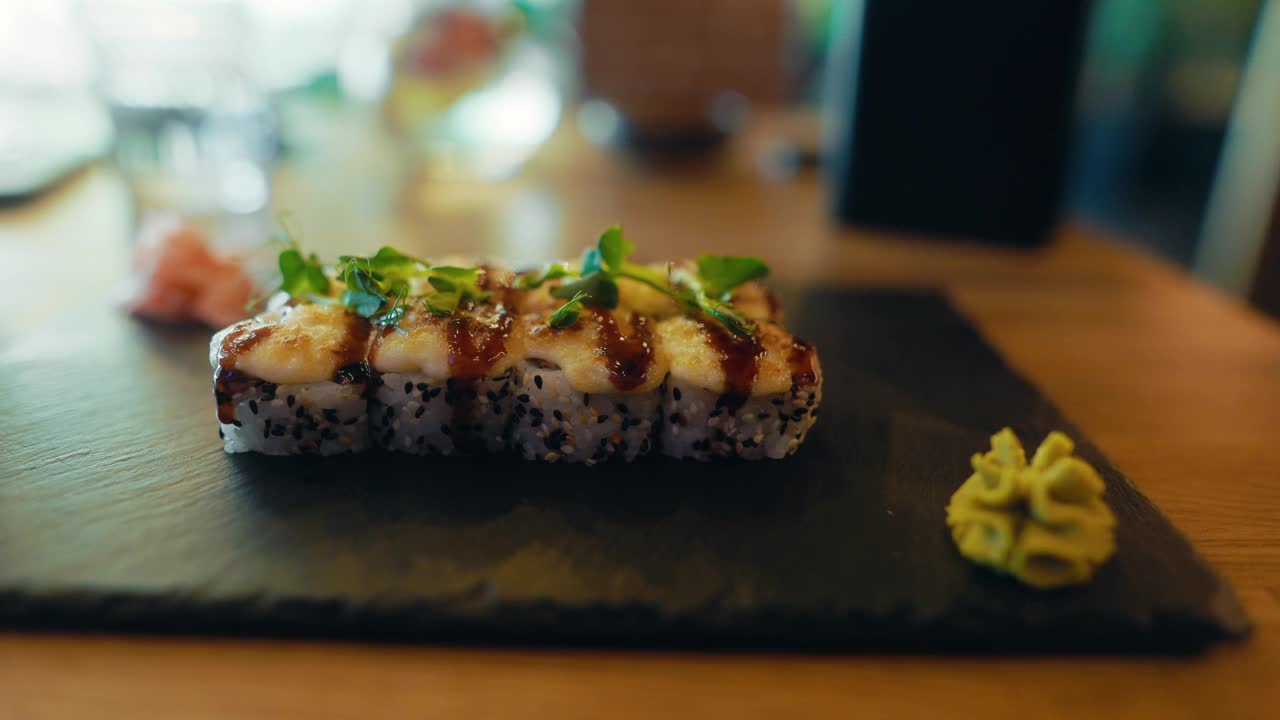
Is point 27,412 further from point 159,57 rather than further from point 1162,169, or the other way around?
point 1162,169

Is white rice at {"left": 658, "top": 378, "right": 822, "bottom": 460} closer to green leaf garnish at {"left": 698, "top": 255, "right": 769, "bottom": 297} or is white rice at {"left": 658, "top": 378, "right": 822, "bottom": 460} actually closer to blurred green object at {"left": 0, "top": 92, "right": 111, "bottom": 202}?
green leaf garnish at {"left": 698, "top": 255, "right": 769, "bottom": 297}

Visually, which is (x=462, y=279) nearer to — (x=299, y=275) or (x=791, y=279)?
(x=299, y=275)

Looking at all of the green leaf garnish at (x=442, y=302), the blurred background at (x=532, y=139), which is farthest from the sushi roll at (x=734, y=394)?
the blurred background at (x=532, y=139)

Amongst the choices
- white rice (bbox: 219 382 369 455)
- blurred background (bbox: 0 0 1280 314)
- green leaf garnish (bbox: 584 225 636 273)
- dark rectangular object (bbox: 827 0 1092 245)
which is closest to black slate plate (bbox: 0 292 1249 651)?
white rice (bbox: 219 382 369 455)

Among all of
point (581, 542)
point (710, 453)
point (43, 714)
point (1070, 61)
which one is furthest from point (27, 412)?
point (1070, 61)

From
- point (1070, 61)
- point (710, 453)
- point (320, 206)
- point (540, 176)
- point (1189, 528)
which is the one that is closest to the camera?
point (1189, 528)

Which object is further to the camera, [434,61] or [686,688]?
[434,61]

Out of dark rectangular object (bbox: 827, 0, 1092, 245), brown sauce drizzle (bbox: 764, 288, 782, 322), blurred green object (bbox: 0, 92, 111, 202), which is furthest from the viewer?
blurred green object (bbox: 0, 92, 111, 202)
